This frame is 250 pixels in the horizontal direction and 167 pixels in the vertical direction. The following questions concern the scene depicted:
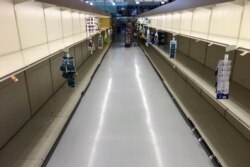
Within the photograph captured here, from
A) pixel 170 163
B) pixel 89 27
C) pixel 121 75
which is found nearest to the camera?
pixel 170 163

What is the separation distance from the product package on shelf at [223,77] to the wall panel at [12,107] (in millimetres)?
2275

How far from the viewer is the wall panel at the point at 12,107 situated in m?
2.26

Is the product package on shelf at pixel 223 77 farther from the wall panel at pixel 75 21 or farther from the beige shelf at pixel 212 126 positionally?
the wall panel at pixel 75 21

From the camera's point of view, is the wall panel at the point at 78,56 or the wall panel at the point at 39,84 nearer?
the wall panel at the point at 39,84

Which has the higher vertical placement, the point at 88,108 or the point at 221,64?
the point at 221,64

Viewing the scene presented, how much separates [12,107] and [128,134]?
5.27 feet

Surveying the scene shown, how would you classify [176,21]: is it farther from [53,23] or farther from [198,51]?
[53,23]

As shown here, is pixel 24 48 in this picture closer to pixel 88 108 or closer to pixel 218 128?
pixel 88 108

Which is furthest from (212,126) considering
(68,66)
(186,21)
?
(186,21)

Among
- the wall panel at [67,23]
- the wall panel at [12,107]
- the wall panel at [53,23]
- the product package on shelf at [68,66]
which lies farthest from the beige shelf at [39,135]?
the wall panel at [67,23]

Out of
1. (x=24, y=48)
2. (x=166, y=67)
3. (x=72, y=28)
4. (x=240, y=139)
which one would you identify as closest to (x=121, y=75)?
(x=166, y=67)

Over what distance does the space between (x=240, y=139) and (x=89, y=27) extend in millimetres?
6107

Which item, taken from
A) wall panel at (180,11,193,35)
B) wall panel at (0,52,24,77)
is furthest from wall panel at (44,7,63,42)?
wall panel at (180,11,193,35)

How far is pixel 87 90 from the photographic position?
5.18 metres
